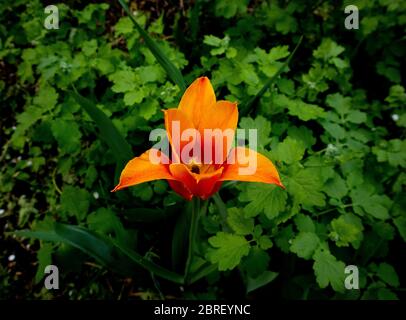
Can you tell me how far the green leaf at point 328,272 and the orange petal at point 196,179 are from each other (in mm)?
570

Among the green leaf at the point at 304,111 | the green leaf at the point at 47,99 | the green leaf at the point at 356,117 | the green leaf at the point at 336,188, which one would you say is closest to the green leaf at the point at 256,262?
the green leaf at the point at 336,188

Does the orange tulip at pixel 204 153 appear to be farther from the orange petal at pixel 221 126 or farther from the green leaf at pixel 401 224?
the green leaf at pixel 401 224

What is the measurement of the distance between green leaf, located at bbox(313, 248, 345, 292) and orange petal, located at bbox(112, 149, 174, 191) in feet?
2.19

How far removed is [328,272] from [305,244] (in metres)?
0.11

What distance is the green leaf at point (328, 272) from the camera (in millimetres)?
1152

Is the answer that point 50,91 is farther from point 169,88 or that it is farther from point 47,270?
point 47,270

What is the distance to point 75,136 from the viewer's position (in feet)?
4.84

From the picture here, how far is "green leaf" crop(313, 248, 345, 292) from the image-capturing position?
115 centimetres

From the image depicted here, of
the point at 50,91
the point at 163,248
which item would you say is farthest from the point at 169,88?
the point at 163,248

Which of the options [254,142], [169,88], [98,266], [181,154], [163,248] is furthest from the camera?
[98,266]

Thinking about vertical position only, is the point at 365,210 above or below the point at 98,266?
above

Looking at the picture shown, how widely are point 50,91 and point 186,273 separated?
941 millimetres

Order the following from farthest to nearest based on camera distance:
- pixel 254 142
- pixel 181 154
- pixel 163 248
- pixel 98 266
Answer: pixel 98 266 < pixel 163 248 < pixel 254 142 < pixel 181 154
